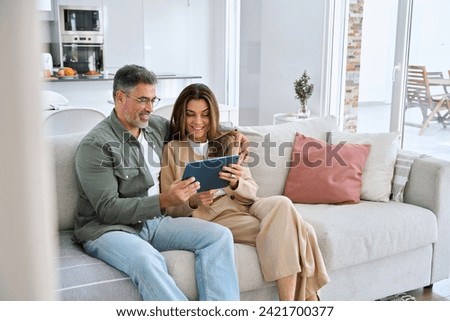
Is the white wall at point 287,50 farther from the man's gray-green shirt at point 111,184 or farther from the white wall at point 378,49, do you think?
the man's gray-green shirt at point 111,184

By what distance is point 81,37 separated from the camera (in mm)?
7066

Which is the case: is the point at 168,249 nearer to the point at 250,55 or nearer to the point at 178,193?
the point at 178,193

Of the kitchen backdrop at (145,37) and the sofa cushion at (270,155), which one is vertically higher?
the kitchen backdrop at (145,37)

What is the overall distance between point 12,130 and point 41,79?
3 centimetres

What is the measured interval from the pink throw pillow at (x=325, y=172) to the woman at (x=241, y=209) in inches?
17.3

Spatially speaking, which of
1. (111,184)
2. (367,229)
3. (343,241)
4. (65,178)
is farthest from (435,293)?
(65,178)

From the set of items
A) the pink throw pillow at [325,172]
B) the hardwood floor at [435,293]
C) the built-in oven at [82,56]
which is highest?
the built-in oven at [82,56]

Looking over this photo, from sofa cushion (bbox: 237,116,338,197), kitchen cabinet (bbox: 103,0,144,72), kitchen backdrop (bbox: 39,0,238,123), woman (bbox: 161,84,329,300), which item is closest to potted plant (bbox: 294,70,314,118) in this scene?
sofa cushion (bbox: 237,116,338,197)

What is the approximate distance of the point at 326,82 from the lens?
5004 mm

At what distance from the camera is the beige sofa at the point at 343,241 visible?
2.05 metres

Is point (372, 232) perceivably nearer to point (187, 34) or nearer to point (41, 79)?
point (41, 79)

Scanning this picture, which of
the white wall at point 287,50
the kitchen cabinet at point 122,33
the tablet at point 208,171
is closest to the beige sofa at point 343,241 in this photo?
the tablet at point 208,171

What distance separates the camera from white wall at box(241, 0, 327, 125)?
5094 mm
